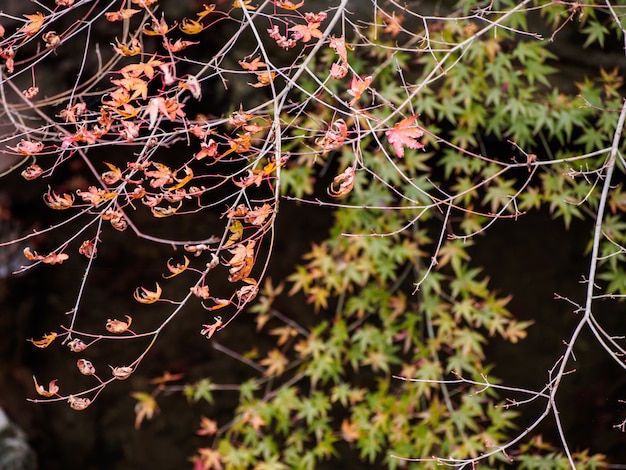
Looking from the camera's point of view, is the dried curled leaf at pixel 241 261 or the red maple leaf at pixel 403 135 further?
the red maple leaf at pixel 403 135

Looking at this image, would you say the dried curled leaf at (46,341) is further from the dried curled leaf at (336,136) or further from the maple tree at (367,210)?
the maple tree at (367,210)

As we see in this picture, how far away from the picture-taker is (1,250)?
3.13 metres

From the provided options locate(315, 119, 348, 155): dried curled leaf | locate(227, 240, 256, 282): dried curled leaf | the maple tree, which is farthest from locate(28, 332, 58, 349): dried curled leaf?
the maple tree

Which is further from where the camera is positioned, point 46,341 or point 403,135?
point 403,135

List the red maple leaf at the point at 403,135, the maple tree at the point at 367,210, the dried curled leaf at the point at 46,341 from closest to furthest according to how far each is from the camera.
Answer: the dried curled leaf at the point at 46,341 < the red maple leaf at the point at 403,135 < the maple tree at the point at 367,210

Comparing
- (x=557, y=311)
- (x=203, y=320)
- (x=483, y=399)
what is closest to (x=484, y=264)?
(x=557, y=311)

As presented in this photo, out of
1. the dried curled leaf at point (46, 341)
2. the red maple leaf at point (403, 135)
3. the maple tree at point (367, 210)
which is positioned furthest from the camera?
the maple tree at point (367, 210)

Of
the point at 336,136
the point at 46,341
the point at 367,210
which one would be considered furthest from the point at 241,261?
the point at 367,210

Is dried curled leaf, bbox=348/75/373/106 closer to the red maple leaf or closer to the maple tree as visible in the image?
the red maple leaf

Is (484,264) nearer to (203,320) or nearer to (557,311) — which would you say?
(557,311)

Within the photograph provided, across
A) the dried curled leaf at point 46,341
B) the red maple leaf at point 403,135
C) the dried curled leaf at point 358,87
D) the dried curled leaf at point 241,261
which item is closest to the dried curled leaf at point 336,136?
the dried curled leaf at point 358,87

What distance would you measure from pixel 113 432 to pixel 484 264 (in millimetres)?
2100

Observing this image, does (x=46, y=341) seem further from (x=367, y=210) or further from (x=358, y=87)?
(x=367, y=210)

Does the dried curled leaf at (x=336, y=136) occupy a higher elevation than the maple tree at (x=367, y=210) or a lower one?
higher
